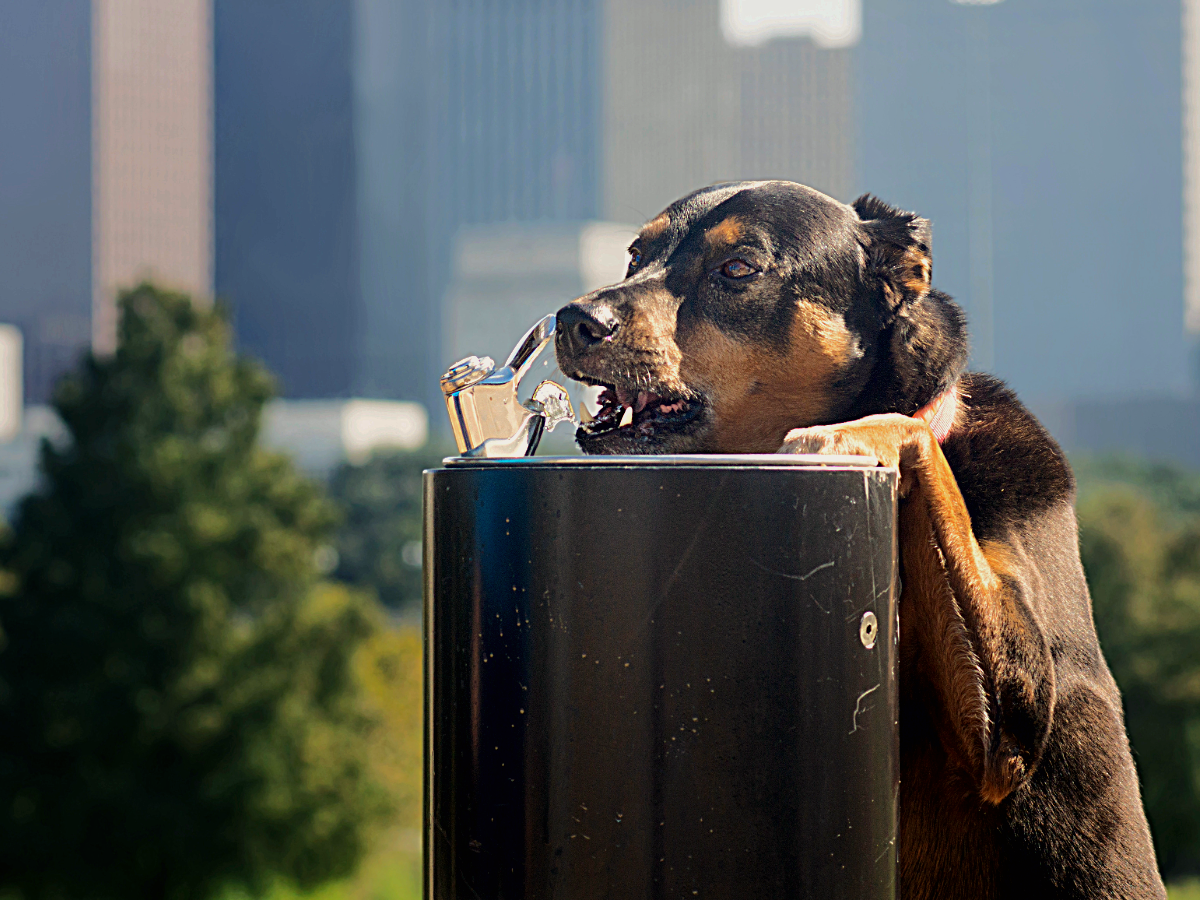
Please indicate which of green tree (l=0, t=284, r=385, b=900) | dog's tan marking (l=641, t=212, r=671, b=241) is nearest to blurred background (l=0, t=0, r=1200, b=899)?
green tree (l=0, t=284, r=385, b=900)

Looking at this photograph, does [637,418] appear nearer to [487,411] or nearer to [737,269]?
[737,269]

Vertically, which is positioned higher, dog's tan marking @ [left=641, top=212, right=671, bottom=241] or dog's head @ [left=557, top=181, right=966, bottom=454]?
dog's tan marking @ [left=641, top=212, right=671, bottom=241]

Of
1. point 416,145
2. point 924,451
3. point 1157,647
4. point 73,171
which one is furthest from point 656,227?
point 416,145

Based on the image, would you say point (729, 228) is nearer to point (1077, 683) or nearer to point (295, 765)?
point (1077, 683)

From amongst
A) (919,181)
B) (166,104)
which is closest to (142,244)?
(166,104)

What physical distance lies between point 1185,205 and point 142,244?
10452 cm

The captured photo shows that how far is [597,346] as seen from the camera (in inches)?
117

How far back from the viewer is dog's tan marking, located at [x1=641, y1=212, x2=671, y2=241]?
11.1ft

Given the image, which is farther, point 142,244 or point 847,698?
point 142,244

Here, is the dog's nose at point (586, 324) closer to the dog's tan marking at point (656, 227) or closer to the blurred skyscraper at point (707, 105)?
the dog's tan marking at point (656, 227)

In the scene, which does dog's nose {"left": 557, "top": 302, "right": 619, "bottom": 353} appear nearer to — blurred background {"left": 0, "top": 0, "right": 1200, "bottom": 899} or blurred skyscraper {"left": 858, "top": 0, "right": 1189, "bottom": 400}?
blurred background {"left": 0, "top": 0, "right": 1200, "bottom": 899}

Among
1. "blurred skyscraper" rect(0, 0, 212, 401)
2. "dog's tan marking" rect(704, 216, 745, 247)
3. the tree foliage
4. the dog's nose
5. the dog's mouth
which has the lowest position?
the tree foliage

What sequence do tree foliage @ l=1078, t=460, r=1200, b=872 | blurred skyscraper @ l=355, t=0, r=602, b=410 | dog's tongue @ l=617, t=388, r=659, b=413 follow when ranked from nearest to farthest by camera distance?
dog's tongue @ l=617, t=388, r=659, b=413 < tree foliage @ l=1078, t=460, r=1200, b=872 < blurred skyscraper @ l=355, t=0, r=602, b=410

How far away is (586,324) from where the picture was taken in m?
2.95
